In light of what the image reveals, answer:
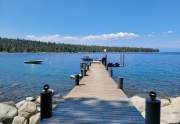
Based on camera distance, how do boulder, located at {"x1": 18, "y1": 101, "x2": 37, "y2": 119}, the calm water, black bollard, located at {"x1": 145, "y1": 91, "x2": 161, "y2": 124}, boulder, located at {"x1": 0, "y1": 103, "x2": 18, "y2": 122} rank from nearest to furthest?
1. black bollard, located at {"x1": 145, "y1": 91, "x2": 161, "y2": 124}
2. boulder, located at {"x1": 0, "y1": 103, "x2": 18, "y2": 122}
3. boulder, located at {"x1": 18, "y1": 101, "x2": 37, "y2": 119}
4. the calm water

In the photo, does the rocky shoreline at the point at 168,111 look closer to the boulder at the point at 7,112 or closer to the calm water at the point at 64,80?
the boulder at the point at 7,112

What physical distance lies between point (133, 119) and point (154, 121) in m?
1.47

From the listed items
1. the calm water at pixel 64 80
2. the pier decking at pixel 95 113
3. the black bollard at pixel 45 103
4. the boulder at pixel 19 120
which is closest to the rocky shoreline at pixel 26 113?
the boulder at pixel 19 120

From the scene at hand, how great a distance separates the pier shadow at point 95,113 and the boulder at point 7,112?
2490mm

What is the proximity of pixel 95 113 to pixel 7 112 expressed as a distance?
4.67 metres

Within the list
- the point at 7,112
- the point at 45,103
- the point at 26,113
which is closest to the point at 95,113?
the point at 45,103

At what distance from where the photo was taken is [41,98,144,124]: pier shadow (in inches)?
321

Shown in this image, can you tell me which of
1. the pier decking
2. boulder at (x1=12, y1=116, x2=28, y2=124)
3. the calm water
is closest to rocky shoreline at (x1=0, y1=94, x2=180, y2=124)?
boulder at (x1=12, y1=116, x2=28, y2=124)

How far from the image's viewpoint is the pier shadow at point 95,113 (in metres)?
8.16

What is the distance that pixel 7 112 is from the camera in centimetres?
1220

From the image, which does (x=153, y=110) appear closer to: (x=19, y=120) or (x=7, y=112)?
(x=19, y=120)

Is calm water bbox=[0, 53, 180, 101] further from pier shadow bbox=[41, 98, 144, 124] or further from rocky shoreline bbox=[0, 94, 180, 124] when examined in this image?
pier shadow bbox=[41, 98, 144, 124]

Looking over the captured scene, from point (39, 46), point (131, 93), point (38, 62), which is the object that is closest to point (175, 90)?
point (131, 93)

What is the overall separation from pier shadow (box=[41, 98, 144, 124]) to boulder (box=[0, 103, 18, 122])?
98.0 inches
